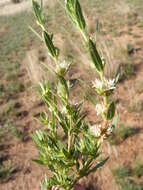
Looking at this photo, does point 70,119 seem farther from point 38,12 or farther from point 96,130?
point 38,12

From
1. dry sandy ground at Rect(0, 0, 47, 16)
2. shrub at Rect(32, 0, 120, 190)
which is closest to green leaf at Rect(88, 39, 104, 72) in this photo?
shrub at Rect(32, 0, 120, 190)

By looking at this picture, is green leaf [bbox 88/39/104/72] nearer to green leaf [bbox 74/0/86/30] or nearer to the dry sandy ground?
green leaf [bbox 74/0/86/30]

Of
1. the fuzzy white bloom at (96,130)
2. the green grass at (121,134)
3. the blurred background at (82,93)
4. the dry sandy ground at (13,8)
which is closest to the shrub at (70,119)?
the fuzzy white bloom at (96,130)

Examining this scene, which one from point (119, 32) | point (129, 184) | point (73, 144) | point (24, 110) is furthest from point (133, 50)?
point (73, 144)

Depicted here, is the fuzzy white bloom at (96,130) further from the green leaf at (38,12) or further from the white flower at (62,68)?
the green leaf at (38,12)

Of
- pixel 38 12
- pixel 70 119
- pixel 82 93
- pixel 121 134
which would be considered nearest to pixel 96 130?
pixel 70 119

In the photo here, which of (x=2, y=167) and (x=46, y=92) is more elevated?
(x=46, y=92)

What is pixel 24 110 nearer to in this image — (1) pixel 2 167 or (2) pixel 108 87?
(1) pixel 2 167
